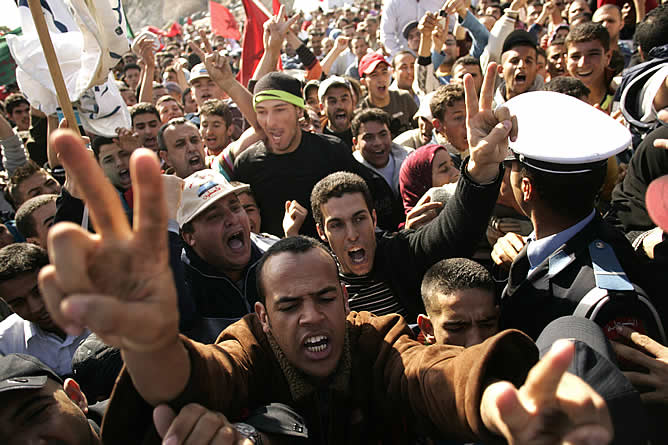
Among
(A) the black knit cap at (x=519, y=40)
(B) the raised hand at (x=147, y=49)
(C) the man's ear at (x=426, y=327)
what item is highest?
(B) the raised hand at (x=147, y=49)

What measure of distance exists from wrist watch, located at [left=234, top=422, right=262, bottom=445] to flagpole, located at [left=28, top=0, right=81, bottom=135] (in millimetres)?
1773

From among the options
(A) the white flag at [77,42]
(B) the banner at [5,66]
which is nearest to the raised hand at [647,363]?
(A) the white flag at [77,42]

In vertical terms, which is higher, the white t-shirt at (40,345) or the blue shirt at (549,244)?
the blue shirt at (549,244)

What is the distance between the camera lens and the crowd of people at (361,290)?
1.03 meters

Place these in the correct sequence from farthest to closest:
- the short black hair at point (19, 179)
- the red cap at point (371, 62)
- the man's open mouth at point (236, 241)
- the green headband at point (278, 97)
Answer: the red cap at point (371, 62)
the short black hair at point (19, 179)
the green headband at point (278, 97)
the man's open mouth at point (236, 241)

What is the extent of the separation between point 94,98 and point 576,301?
12.3ft

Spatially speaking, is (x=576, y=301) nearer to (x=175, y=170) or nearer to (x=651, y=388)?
(x=651, y=388)

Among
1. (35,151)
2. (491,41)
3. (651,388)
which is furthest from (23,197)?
(491,41)

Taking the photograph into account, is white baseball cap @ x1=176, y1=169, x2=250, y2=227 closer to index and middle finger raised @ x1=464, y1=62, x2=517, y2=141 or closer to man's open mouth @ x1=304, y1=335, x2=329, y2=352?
man's open mouth @ x1=304, y1=335, x2=329, y2=352

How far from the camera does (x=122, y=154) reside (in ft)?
13.0

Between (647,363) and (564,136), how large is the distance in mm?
849

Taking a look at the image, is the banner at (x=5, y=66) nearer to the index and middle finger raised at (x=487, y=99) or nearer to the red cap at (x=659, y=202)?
the index and middle finger raised at (x=487, y=99)

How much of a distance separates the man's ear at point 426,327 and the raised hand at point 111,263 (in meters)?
1.44

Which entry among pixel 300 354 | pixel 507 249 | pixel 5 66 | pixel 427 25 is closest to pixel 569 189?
pixel 507 249
